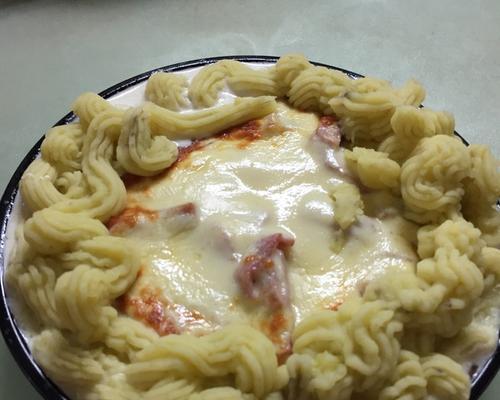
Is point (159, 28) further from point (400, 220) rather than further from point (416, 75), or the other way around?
point (400, 220)

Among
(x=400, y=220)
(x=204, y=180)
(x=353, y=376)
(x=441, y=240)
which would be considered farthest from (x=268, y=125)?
(x=353, y=376)

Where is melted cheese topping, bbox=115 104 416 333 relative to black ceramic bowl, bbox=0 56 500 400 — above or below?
above

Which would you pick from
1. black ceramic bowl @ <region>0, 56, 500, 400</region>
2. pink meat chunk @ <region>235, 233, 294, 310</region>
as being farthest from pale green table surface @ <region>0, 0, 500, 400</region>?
pink meat chunk @ <region>235, 233, 294, 310</region>

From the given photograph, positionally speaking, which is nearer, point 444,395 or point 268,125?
point 444,395

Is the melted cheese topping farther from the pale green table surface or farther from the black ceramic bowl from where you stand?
the pale green table surface

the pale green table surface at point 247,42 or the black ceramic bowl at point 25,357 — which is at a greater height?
the pale green table surface at point 247,42

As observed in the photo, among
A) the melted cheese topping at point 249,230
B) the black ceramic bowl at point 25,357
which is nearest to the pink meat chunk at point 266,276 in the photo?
the melted cheese topping at point 249,230

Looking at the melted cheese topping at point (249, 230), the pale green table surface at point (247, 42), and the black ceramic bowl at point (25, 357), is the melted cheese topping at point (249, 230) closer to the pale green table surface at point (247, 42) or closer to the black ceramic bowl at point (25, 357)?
the black ceramic bowl at point (25, 357)
